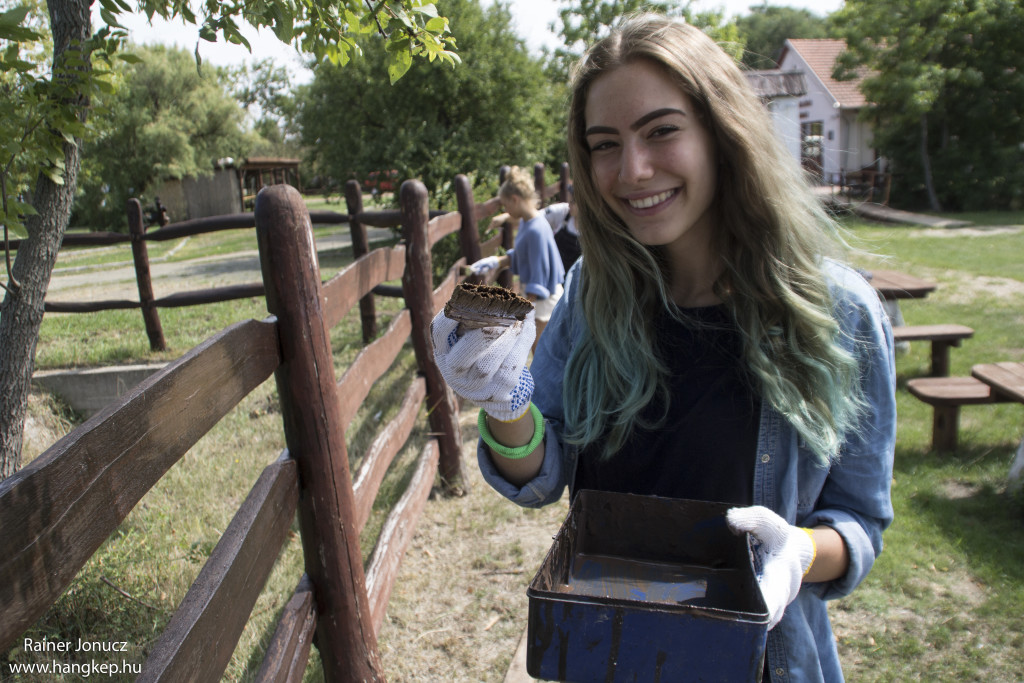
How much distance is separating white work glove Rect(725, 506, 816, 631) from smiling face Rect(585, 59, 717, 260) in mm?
579

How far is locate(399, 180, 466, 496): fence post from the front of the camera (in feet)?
13.6

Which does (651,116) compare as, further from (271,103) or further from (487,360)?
(271,103)

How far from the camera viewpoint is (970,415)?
17.7ft

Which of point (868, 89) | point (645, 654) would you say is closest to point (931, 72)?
point (868, 89)

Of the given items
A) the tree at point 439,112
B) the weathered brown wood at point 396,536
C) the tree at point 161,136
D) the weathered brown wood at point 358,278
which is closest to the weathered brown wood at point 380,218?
the weathered brown wood at point 358,278

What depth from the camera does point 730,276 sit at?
1603mm

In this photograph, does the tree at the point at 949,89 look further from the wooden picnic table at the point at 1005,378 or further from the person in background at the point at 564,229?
the wooden picnic table at the point at 1005,378

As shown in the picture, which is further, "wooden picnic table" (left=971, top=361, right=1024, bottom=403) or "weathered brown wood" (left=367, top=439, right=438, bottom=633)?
"wooden picnic table" (left=971, top=361, right=1024, bottom=403)

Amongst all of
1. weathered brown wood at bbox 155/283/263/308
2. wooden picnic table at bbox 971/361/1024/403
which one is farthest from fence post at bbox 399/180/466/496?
wooden picnic table at bbox 971/361/1024/403

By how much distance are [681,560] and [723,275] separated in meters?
0.61

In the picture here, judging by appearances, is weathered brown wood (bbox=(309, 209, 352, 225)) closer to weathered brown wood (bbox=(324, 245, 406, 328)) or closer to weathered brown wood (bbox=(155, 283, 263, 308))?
weathered brown wood (bbox=(155, 283, 263, 308))

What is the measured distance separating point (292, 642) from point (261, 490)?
1.51 feet

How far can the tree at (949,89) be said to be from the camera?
18.9 m

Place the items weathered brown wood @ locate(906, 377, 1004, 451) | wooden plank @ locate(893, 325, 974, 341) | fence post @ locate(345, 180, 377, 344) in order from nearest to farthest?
weathered brown wood @ locate(906, 377, 1004, 451)
wooden plank @ locate(893, 325, 974, 341)
fence post @ locate(345, 180, 377, 344)
